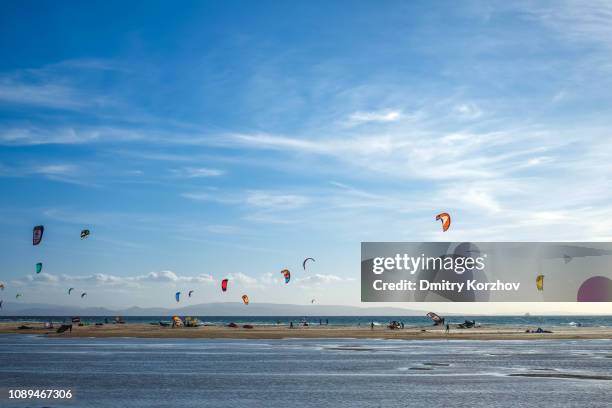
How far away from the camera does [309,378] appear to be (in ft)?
108

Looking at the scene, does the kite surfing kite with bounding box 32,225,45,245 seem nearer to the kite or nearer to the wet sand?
the wet sand

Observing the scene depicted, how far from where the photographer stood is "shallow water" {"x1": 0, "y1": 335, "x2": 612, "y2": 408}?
25.3 m

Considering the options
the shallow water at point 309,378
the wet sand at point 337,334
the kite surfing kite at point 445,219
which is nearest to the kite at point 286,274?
the wet sand at point 337,334

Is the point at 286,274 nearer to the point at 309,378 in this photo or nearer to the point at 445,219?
the point at 445,219

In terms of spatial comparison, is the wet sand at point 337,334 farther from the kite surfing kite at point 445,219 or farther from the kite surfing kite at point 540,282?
the kite surfing kite at point 445,219

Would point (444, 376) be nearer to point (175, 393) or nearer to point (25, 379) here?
point (175, 393)

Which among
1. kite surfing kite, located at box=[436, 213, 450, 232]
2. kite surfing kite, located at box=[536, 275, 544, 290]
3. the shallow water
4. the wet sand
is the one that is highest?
kite surfing kite, located at box=[436, 213, 450, 232]

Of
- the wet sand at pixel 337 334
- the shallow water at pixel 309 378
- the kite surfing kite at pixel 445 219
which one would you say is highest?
the kite surfing kite at pixel 445 219

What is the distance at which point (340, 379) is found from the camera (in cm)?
3262

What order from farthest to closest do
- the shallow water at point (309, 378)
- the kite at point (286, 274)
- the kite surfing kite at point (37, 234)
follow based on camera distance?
1. the kite at point (286, 274)
2. the kite surfing kite at point (37, 234)
3. the shallow water at point (309, 378)

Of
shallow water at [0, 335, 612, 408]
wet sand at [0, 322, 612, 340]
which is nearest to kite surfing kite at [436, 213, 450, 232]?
wet sand at [0, 322, 612, 340]

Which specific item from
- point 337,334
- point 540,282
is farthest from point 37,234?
point 540,282

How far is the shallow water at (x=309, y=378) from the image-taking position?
25297mm

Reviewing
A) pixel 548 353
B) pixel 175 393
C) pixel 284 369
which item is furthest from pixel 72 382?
pixel 548 353
